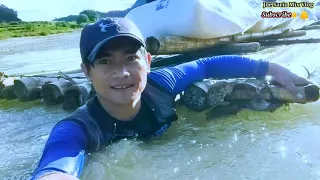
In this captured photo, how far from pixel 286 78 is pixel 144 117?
55.1 inches

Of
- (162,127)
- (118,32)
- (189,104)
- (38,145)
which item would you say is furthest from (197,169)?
(38,145)

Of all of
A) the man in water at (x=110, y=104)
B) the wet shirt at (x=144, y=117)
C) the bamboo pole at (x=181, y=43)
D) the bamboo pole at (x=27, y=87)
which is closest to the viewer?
the wet shirt at (x=144, y=117)

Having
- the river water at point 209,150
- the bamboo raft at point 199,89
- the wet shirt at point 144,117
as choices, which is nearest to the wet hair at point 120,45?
the wet shirt at point 144,117

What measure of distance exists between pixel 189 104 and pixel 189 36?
308cm

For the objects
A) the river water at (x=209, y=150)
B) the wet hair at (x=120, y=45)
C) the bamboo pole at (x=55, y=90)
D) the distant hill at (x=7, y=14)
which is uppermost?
the distant hill at (x=7, y=14)

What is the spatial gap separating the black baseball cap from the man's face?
1.9 inches

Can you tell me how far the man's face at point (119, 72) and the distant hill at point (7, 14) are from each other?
69.1 m

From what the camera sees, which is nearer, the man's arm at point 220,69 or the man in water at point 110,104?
the man in water at point 110,104

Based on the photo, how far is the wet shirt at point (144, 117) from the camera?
2.10 m

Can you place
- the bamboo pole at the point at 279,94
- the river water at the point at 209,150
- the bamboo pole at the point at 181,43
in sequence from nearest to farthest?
1. the river water at the point at 209,150
2. the bamboo pole at the point at 279,94
3. the bamboo pole at the point at 181,43

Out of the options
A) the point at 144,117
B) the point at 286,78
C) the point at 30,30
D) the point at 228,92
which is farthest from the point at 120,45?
the point at 30,30

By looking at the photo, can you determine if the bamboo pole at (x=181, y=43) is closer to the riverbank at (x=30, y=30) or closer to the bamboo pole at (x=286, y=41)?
the bamboo pole at (x=286, y=41)

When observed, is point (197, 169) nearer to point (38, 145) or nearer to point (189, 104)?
point (189, 104)

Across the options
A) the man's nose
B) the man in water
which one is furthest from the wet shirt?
the man's nose
